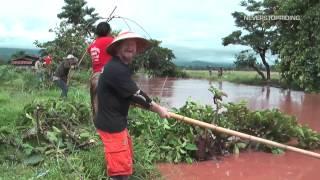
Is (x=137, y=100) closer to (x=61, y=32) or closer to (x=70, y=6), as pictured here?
(x=61, y=32)

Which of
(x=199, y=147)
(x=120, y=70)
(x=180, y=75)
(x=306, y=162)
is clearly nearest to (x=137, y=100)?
(x=120, y=70)

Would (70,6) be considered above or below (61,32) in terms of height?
above

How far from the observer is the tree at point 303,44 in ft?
50.1

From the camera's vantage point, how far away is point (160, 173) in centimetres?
625

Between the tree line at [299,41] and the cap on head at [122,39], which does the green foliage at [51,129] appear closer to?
the cap on head at [122,39]

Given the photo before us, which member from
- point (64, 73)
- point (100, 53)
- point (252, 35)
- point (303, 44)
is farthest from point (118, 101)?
point (252, 35)

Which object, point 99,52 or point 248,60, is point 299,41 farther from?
point 248,60

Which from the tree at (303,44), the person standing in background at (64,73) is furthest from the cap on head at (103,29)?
the tree at (303,44)

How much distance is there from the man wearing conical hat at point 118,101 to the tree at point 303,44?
1123 centimetres

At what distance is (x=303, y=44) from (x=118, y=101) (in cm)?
1221

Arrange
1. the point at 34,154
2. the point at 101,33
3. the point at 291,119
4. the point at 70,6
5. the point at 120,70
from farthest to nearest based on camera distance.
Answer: the point at 70,6, the point at 291,119, the point at 101,33, the point at 34,154, the point at 120,70

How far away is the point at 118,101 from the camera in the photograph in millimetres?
4656

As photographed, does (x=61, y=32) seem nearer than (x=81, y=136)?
No

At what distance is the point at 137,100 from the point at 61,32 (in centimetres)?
1990
